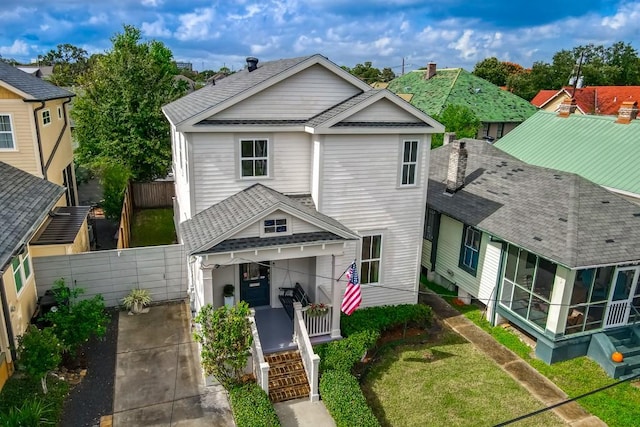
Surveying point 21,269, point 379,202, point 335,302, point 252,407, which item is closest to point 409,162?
point 379,202

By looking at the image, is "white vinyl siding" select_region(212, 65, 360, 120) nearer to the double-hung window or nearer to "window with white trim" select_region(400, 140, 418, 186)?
"window with white trim" select_region(400, 140, 418, 186)

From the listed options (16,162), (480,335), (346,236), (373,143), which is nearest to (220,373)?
(346,236)

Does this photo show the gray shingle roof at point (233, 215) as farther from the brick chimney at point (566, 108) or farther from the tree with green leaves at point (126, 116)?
the brick chimney at point (566, 108)

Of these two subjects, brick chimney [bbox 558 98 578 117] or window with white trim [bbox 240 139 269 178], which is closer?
window with white trim [bbox 240 139 269 178]

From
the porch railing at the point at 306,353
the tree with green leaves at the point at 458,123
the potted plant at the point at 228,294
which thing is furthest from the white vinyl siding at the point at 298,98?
the tree with green leaves at the point at 458,123

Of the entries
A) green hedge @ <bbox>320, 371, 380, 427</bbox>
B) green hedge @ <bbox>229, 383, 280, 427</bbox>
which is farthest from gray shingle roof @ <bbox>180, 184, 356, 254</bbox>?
green hedge @ <bbox>320, 371, 380, 427</bbox>

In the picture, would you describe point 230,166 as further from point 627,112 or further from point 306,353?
point 627,112
